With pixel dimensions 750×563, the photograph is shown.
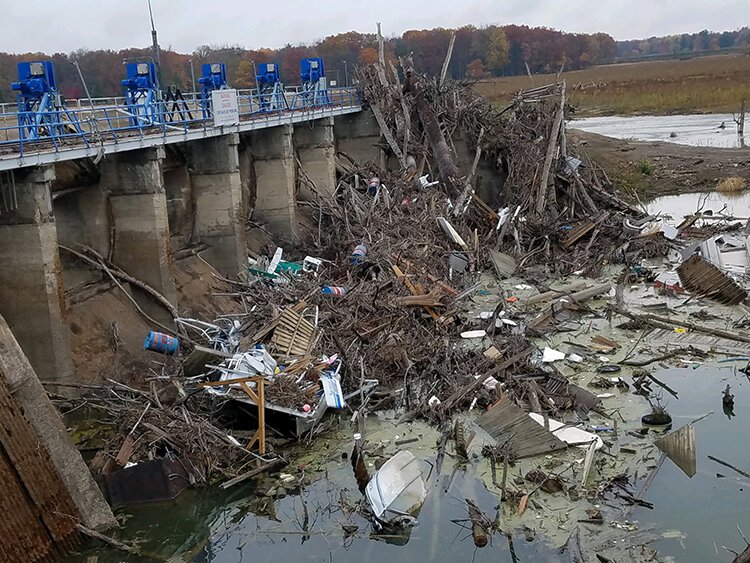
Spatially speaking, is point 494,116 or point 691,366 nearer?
point 691,366

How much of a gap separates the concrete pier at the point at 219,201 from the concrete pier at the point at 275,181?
3.34m

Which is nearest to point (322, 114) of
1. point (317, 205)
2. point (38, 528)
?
point (317, 205)

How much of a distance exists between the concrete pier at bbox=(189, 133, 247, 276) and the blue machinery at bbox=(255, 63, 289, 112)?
15.6 feet

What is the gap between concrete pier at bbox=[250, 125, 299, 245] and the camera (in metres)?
24.5

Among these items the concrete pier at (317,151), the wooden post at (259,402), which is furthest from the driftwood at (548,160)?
the wooden post at (259,402)

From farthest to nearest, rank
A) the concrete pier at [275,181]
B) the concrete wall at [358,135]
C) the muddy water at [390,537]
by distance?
the concrete wall at [358,135] < the concrete pier at [275,181] < the muddy water at [390,537]

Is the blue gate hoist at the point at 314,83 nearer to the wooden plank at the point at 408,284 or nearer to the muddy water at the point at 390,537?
the wooden plank at the point at 408,284

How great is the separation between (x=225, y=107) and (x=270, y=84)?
7157mm

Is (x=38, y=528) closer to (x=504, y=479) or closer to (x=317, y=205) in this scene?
→ (x=504, y=479)

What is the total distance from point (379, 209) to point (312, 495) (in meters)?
13.6

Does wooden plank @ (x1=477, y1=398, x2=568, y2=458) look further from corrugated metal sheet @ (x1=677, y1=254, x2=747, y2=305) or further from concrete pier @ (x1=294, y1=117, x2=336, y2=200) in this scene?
concrete pier @ (x1=294, y1=117, x2=336, y2=200)

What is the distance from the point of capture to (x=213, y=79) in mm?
22391

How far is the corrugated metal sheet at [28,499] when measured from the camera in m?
9.50

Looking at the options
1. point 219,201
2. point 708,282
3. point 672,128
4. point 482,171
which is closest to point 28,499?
point 219,201
